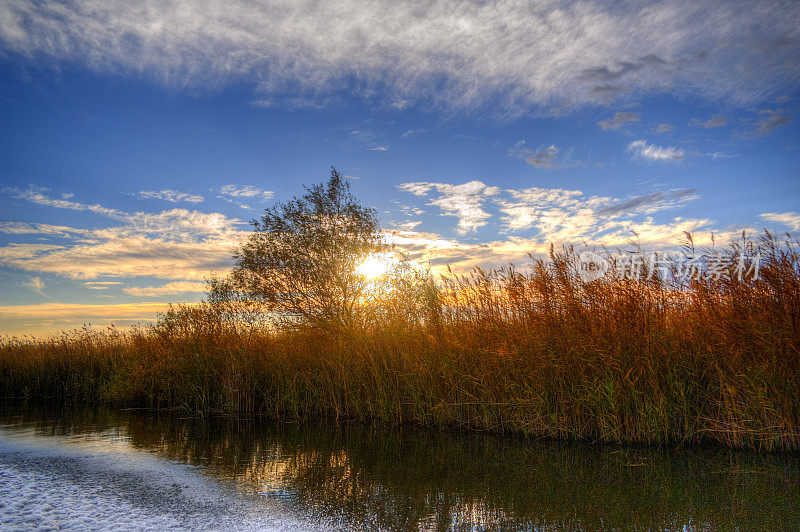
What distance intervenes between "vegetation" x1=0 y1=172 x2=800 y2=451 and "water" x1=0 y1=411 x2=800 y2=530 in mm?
438

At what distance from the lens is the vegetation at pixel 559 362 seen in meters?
6.20

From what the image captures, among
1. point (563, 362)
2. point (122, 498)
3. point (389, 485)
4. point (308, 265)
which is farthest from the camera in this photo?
point (308, 265)

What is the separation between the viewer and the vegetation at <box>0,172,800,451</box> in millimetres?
6199

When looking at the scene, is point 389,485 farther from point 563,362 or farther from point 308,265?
point 308,265

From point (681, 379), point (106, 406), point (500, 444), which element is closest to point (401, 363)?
point (500, 444)

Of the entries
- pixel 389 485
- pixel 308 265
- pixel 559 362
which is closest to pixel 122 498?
pixel 389 485

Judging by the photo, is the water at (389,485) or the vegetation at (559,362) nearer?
the water at (389,485)

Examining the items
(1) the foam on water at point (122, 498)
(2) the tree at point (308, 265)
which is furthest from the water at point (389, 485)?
(2) the tree at point (308, 265)

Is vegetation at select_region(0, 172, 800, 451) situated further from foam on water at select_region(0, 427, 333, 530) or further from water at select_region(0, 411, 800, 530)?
foam on water at select_region(0, 427, 333, 530)

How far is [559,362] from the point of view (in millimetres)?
6914

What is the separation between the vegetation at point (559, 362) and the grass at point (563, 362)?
22 millimetres

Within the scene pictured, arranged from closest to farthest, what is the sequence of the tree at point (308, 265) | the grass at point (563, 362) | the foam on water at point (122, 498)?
the foam on water at point (122, 498), the grass at point (563, 362), the tree at point (308, 265)

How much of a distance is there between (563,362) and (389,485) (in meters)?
3.37

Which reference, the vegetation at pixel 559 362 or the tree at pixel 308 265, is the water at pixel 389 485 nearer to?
the vegetation at pixel 559 362
